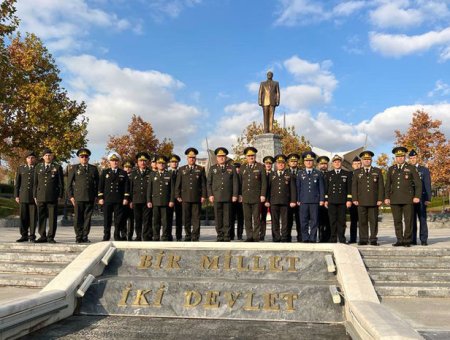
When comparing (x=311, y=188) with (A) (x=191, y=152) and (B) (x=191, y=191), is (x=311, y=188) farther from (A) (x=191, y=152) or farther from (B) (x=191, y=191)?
(A) (x=191, y=152)

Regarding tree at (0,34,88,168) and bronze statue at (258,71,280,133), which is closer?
bronze statue at (258,71,280,133)

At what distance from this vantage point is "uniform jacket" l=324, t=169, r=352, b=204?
346 inches

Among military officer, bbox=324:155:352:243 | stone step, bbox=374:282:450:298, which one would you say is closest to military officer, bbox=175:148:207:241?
military officer, bbox=324:155:352:243

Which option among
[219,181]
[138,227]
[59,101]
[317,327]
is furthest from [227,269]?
[59,101]

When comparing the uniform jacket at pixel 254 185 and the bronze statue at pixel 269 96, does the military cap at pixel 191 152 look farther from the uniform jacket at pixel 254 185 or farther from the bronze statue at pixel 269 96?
the bronze statue at pixel 269 96

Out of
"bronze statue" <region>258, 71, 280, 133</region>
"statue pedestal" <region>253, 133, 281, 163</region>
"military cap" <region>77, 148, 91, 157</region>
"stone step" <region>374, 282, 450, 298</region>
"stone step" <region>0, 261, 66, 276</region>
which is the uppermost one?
"bronze statue" <region>258, 71, 280, 133</region>

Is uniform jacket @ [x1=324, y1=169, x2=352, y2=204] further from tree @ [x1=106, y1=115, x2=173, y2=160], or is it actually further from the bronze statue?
tree @ [x1=106, y1=115, x2=173, y2=160]

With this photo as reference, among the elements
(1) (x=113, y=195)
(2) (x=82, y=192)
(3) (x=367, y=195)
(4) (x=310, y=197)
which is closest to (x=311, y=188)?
(4) (x=310, y=197)

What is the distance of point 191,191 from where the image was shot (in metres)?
8.88

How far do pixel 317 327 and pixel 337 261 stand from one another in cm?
162

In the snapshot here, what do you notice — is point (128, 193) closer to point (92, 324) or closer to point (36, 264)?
point (36, 264)

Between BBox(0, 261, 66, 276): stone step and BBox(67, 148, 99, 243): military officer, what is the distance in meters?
1.62

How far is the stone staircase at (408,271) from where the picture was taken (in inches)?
236

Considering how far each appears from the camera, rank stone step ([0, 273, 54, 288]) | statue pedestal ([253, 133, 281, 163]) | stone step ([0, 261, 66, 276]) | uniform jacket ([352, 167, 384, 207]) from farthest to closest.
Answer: statue pedestal ([253, 133, 281, 163]), uniform jacket ([352, 167, 384, 207]), stone step ([0, 261, 66, 276]), stone step ([0, 273, 54, 288])
